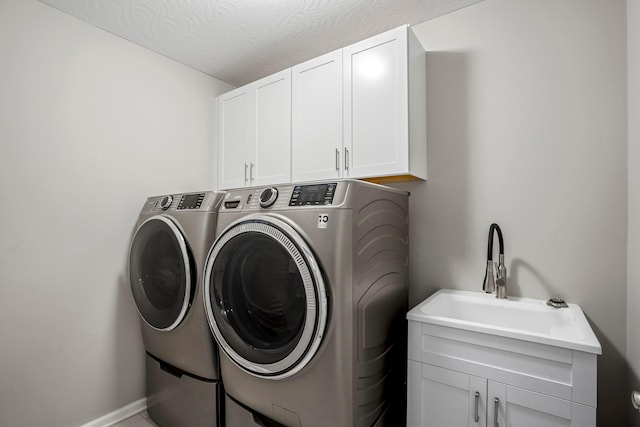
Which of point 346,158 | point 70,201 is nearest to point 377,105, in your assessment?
point 346,158

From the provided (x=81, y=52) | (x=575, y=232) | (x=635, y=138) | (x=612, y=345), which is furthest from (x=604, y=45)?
(x=81, y=52)

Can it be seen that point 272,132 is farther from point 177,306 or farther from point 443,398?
point 443,398

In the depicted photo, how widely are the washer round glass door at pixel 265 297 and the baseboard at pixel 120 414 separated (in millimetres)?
1214

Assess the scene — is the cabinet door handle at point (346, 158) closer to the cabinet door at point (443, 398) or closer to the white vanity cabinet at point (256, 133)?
the white vanity cabinet at point (256, 133)

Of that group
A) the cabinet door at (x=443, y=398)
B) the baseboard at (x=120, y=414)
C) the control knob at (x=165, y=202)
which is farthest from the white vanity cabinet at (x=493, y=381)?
the baseboard at (x=120, y=414)

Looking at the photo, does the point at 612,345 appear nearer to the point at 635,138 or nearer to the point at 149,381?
the point at 635,138

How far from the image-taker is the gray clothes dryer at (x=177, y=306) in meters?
1.65

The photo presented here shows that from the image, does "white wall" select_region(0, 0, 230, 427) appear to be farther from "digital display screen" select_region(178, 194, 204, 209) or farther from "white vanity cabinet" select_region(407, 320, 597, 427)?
"white vanity cabinet" select_region(407, 320, 597, 427)

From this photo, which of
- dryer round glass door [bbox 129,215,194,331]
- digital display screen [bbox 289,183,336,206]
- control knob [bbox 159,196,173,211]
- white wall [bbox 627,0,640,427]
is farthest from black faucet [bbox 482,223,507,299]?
control knob [bbox 159,196,173,211]

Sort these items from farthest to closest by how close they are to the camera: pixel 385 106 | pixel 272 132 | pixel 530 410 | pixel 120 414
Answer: pixel 272 132 < pixel 120 414 < pixel 385 106 < pixel 530 410

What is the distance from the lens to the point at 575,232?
1.53 meters

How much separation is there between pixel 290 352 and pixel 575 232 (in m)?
1.51

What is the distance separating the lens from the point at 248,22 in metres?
1.95

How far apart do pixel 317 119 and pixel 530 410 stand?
70.0 inches
